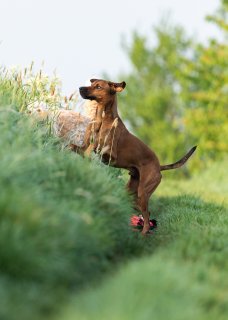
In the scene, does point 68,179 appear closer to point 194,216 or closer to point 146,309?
point 146,309

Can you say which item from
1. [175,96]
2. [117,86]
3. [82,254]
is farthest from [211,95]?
[82,254]

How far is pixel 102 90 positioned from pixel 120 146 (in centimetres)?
80

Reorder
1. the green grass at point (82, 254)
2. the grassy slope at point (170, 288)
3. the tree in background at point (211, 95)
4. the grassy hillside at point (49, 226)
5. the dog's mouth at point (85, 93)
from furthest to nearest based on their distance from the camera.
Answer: the tree in background at point (211, 95) < the dog's mouth at point (85, 93) < the grassy hillside at point (49, 226) < the green grass at point (82, 254) < the grassy slope at point (170, 288)

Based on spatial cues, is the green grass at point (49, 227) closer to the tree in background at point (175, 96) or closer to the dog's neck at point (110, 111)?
the dog's neck at point (110, 111)

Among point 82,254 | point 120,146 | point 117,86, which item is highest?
point 117,86

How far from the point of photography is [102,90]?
8711 mm

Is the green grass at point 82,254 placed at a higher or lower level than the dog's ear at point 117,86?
lower

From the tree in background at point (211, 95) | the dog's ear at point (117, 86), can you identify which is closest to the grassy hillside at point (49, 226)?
the dog's ear at point (117, 86)

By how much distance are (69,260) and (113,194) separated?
5.89 ft

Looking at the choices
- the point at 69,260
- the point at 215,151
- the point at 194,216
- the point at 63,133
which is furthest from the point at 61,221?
the point at 215,151

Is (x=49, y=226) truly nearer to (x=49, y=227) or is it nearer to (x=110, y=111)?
(x=49, y=227)

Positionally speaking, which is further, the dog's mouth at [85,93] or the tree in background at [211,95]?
the tree in background at [211,95]

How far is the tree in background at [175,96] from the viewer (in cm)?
2280

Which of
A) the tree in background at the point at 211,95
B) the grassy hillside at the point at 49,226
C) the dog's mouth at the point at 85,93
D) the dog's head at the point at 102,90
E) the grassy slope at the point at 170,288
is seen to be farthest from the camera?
the tree in background at the point at 211,95
